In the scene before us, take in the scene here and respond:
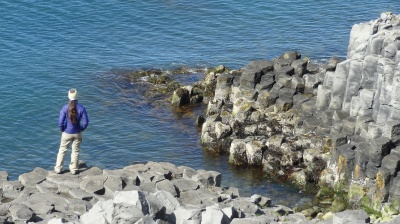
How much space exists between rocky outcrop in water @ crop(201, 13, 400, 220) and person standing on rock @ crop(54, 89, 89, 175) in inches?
568

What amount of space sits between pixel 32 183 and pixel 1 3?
156 ft

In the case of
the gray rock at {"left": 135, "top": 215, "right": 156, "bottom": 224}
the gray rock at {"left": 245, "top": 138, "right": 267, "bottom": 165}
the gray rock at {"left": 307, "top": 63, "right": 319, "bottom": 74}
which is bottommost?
the gray rock at {"left": 245, "top": 138, "right": 267, "bottom": 165}

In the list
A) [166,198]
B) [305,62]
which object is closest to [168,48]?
[305,62]

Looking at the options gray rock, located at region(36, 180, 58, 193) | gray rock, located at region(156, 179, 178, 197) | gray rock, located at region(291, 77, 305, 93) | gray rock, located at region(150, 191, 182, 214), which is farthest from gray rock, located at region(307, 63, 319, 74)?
gray rock, located at region(150, 191, 182, 214)

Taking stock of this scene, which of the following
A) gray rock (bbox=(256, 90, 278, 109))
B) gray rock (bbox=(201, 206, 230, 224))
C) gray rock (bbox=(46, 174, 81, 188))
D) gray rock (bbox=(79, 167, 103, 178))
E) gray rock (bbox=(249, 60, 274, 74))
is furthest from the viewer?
gray rock (bbox=(249, 60, 274, 74))

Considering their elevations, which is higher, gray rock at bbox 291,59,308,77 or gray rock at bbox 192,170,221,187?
gray rock at bbox 291,59,308,77

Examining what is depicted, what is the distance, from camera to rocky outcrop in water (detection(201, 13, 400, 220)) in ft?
136

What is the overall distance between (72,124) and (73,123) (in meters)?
0.09

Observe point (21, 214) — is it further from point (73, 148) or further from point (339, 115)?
point (339, 115)

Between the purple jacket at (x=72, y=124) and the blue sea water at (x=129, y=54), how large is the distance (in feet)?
44.4

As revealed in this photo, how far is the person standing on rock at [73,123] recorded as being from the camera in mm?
32438

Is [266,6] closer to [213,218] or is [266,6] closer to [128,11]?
[128,11]

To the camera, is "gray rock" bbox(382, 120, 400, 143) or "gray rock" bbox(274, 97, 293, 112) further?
"gray rock" bbox(274, 97, 293, 112)

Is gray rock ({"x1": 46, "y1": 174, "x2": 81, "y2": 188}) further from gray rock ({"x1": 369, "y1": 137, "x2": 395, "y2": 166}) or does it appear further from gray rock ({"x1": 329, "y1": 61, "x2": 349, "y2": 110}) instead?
gray rock ({"x1": 329, "y1": 61, "x2": 349, "y2": 110})
